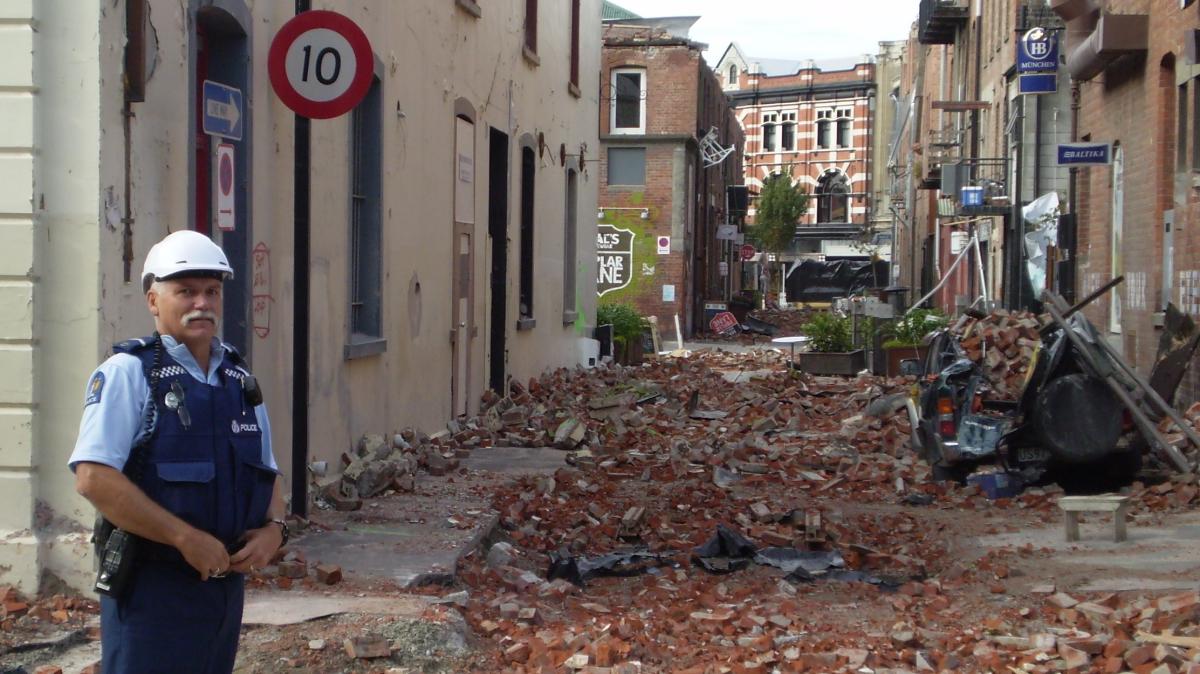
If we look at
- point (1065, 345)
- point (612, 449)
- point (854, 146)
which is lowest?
point (612, 449)

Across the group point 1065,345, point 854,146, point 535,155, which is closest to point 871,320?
point 535,155

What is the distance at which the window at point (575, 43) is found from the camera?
74.2ft

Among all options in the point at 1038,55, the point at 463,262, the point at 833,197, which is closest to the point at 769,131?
the point at 833,197

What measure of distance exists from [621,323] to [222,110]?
2046 cm

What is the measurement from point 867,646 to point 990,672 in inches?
24.9

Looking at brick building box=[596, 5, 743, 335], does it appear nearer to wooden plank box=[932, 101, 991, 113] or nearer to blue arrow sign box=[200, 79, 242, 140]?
wooden plank box=[932, 101, 991, 113]

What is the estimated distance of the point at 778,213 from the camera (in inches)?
2990

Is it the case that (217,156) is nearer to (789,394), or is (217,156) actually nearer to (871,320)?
(789,394)

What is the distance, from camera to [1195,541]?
9.17m

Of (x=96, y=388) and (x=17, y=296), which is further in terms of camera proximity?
(x=17, y=296)

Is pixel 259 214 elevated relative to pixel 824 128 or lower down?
lower down

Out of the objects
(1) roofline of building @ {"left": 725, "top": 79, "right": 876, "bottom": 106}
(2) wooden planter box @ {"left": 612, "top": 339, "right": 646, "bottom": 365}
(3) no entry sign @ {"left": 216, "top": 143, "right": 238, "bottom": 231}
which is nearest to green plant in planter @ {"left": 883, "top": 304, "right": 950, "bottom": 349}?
(2) wooden planter box @ {"left": 612, "top": 339, "right": 646, "bottom": 365}

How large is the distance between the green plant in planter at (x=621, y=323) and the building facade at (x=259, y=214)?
10460 mm

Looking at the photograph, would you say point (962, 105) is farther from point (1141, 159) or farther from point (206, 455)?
point (206, 455)
